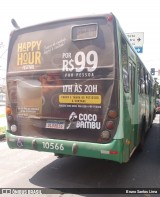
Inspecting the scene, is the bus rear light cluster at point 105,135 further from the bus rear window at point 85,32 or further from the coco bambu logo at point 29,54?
the coco bambu logo at point 29,54

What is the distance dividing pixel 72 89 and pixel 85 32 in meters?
1.08

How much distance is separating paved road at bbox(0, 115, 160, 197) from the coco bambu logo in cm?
226

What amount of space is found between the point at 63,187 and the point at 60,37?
2.86 m

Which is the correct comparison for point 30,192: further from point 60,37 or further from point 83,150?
point 60,37

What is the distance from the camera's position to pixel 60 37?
5.51m

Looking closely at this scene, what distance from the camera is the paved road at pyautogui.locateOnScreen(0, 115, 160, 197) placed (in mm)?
5559

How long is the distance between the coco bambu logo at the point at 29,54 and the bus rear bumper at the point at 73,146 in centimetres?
148

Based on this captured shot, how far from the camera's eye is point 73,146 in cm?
517

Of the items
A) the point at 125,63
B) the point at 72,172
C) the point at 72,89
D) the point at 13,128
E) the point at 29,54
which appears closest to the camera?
the point at 72,89

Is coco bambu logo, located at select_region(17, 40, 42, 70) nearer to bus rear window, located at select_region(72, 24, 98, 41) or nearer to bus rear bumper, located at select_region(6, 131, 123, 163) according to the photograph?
bus rear window, located at select_region(72, 24, 98, 41)

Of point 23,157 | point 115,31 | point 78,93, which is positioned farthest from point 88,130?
point 23,157

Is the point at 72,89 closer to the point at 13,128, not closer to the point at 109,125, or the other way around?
the point at 109,125

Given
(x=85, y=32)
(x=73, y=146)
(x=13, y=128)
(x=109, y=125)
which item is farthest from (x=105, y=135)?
(x=13, y=128)

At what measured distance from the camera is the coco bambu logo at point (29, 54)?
5.70m
